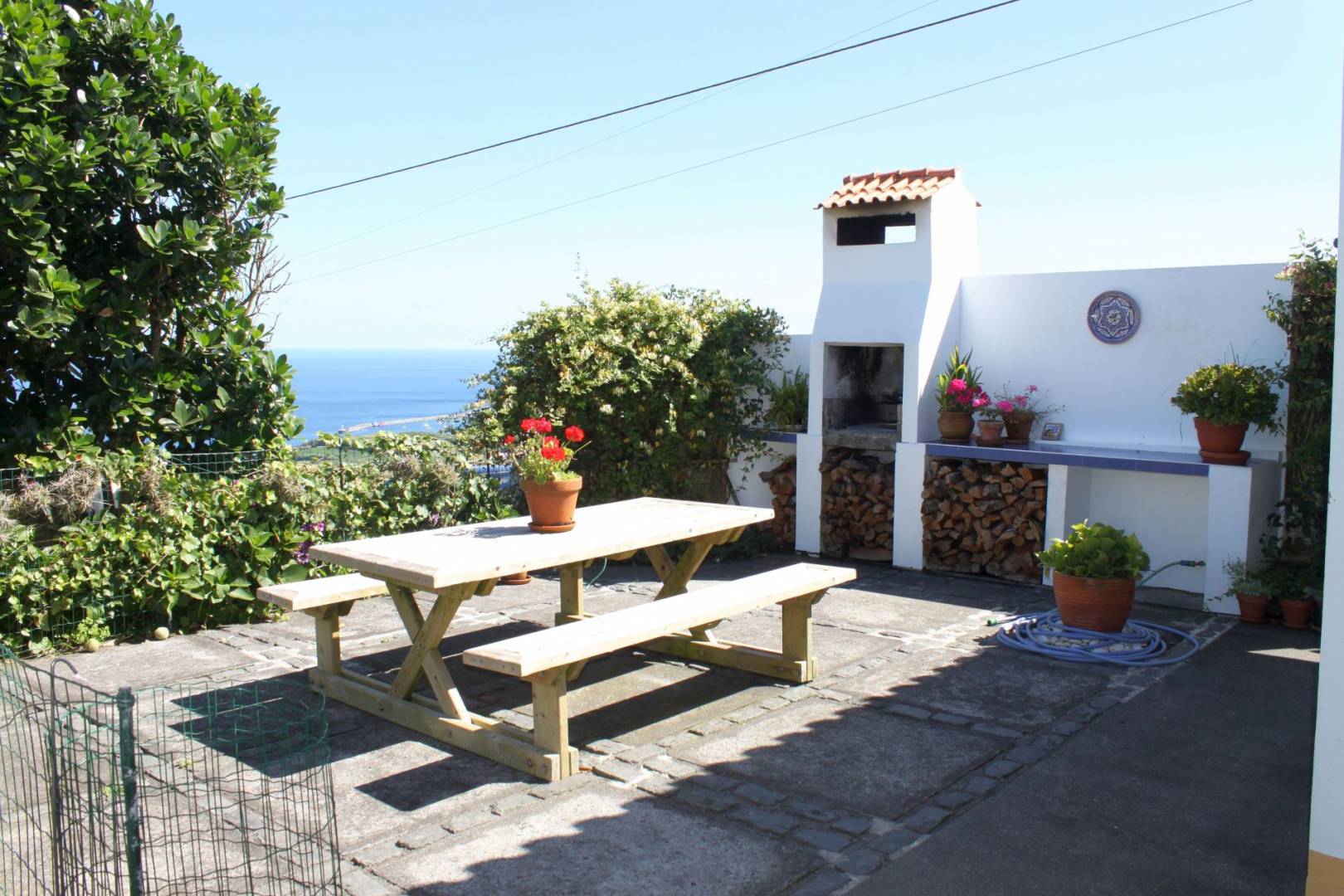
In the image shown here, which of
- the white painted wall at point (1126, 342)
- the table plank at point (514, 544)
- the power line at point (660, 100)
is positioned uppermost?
the power line at point (660, 100)

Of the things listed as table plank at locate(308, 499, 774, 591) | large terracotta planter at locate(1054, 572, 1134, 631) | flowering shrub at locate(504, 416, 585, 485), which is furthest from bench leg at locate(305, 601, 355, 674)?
large terracotta planter at locate(1054, 572, 1134, 631)

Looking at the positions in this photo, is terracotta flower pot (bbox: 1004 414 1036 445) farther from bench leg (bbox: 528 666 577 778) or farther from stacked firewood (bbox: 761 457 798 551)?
bench leg (bbox: 528 666 577 778)

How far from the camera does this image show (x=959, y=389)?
9.23 m

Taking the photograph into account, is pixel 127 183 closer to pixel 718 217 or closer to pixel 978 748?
pixel 978 748

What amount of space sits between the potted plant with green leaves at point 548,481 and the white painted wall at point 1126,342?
5.18 meters

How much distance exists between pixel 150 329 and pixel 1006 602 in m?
7.22

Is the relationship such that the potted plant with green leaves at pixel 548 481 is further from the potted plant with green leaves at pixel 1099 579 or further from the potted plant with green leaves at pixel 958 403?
the potted plant with green leaves at pixel 958 403

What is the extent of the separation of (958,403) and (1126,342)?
149 centimetres

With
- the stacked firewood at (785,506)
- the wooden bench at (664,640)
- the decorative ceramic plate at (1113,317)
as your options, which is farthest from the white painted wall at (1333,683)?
the stacked firewood at (785,506)

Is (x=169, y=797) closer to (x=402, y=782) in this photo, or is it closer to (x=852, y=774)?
(x=402, y=782)

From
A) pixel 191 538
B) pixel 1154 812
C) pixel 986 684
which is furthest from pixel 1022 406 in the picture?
pixel 191 538

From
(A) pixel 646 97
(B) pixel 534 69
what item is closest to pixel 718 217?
(B) pixel 534 69

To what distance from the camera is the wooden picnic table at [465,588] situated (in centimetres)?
495

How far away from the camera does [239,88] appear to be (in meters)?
8.27
